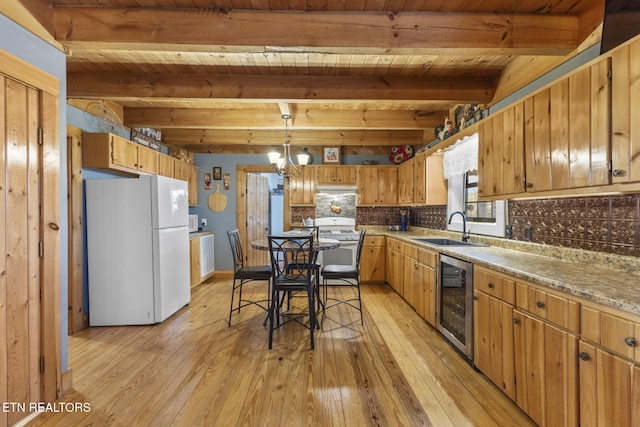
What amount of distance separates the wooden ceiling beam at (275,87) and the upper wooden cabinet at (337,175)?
7.32ft

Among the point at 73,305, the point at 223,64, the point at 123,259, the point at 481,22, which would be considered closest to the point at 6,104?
the point at 223,64

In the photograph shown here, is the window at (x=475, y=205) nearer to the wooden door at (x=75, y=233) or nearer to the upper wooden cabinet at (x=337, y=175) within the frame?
the upper wooden cabinet at (x=337, y=175)

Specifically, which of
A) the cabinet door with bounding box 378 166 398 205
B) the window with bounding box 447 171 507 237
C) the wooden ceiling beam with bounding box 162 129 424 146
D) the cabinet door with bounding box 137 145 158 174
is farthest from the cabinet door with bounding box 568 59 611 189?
the cabinet door with bounding box 137 145 158 174

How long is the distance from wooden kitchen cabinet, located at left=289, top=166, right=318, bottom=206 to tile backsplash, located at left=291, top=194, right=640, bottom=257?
3142 millimetres

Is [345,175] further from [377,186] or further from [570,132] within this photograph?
[570,132]

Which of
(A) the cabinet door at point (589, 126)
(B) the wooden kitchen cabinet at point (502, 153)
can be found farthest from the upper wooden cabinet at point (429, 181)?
(A) the cabinet door at point (589, 126)

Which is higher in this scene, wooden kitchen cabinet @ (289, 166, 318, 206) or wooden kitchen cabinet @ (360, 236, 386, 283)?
wooden kitchen cabinet @ (289, 166, 318, 206)

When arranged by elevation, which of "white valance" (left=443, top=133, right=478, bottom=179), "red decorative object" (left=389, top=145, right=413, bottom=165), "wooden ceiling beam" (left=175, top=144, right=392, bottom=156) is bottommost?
"white valance" (left=443, top=133, right=478, bottom=179)

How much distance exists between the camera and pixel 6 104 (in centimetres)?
162

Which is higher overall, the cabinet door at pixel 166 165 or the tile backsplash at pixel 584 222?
the cabinet door at pixel 166 165

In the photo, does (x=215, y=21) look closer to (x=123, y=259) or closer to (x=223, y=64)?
(x=223, y=64)

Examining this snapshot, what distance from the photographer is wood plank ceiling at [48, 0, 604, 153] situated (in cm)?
199

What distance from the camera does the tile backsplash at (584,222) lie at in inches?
66.9

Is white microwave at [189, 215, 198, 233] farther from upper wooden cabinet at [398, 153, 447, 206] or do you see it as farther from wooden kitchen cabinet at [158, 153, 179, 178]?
upper wooden cabinet at [398, 153, 447, 206]
